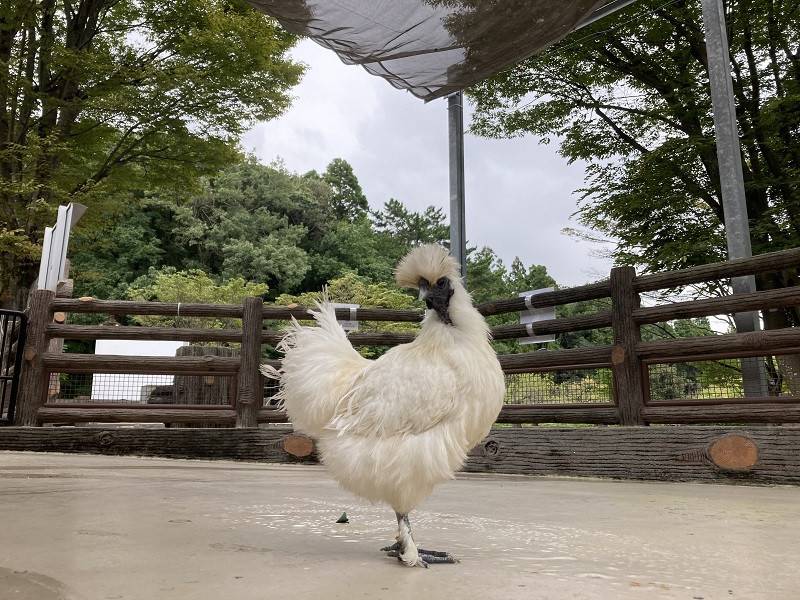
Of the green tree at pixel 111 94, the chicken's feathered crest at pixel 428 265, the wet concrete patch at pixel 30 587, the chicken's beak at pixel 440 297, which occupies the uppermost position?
the green tree at pixel 111 94

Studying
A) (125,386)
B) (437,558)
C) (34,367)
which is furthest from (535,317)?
(125,386)

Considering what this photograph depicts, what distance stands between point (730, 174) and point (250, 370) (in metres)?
5.72

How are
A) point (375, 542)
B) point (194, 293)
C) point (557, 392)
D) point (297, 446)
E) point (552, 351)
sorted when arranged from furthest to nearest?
1. point (194, 293)
2. point (557, 392)
3. point (552, 351)
4. point (297, 446)
5. point (375, 542)

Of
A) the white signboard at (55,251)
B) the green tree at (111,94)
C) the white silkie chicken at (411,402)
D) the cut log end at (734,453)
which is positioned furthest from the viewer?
the green tree at (111,94)

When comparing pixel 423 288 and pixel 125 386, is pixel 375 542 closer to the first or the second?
pixel 423 288

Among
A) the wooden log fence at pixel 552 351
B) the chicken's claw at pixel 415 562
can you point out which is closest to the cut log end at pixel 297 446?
the wooden log fence at pixel 552 351

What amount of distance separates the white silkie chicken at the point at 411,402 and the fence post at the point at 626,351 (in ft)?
12.2

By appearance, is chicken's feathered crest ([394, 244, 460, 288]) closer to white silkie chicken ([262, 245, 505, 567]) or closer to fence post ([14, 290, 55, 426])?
white silkie chicken ([262, 245, 505, 567])

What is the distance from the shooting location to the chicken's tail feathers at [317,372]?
2.66m

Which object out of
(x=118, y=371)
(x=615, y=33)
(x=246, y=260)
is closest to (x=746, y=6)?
(x=615, y=33)

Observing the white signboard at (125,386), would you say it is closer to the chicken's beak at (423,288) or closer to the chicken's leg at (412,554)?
the chicken's beak at (423,288)

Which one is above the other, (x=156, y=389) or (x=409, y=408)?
(x=156, y=389)

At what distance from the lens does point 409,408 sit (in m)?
2.39

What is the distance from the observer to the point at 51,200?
42.5 ft
